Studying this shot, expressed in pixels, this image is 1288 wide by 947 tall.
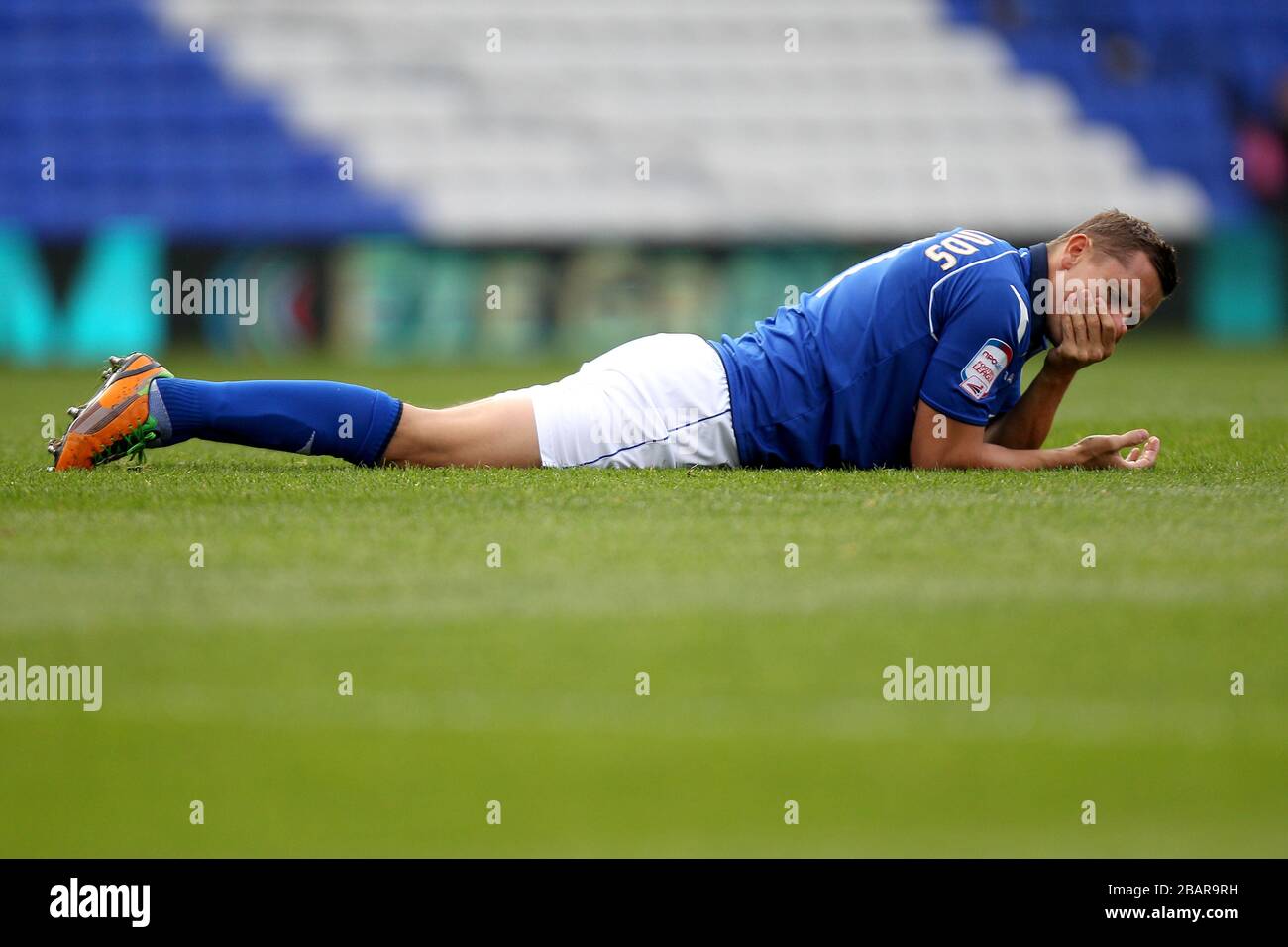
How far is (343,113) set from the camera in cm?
1634

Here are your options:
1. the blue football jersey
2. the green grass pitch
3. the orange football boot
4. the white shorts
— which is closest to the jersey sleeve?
the blue football jersey

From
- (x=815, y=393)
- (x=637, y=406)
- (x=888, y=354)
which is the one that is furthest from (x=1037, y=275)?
(x=637, y=406)

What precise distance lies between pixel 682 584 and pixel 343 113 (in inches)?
561

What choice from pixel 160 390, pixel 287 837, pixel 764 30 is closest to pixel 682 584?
pixel 287 837

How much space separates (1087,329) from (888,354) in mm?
538

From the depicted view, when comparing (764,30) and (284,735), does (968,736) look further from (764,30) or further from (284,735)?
(764,30)

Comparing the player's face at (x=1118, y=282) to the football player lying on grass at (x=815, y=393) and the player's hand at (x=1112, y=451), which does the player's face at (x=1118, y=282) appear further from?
the player's hand at (x=1112, y=451)

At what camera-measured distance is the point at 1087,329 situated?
13.9 feet

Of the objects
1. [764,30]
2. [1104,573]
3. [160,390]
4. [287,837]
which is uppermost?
[764,30]

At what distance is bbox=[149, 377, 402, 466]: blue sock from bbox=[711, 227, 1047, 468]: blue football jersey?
3.36 ft

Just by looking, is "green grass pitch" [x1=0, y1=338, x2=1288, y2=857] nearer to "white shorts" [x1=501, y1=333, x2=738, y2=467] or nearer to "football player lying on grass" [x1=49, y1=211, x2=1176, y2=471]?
"football player lying on grass" [x1=49, y1=211, x2=1176, y2=471]

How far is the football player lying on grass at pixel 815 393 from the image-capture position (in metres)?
4.18

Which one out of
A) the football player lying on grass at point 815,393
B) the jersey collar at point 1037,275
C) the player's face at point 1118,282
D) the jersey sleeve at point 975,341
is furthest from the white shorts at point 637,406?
the player's face at point 1118,282

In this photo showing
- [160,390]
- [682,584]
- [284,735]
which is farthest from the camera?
[160,390]
